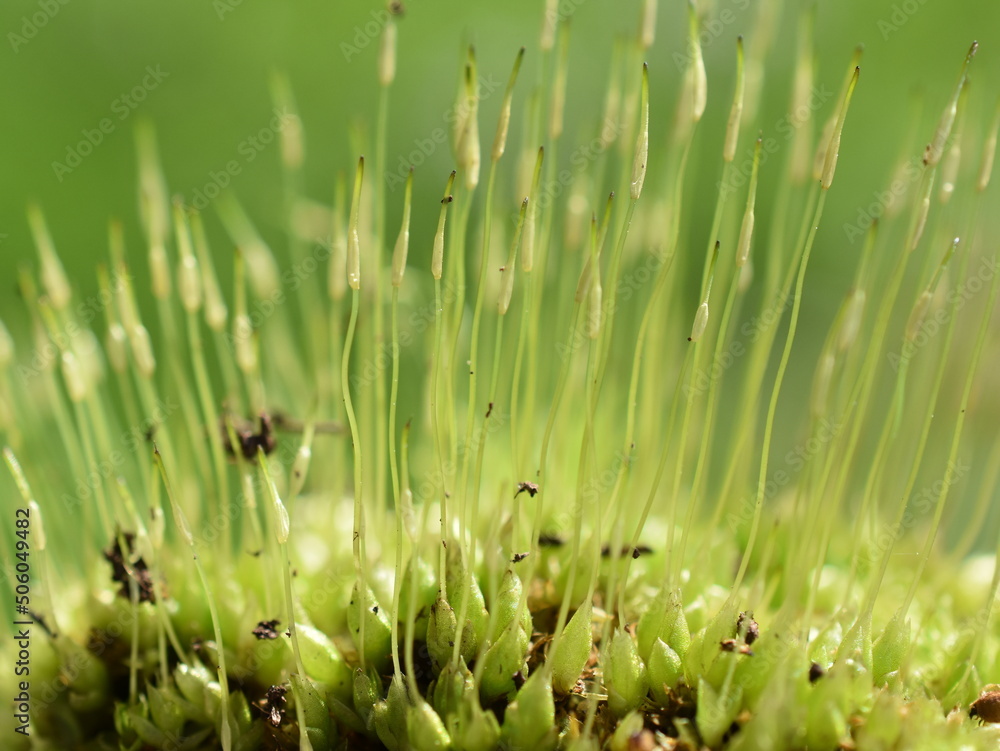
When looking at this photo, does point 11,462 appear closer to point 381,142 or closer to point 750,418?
point 381,142

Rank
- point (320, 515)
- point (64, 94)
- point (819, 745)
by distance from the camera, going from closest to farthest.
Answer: point (819, 745), point (320, 515), point (64, 94)

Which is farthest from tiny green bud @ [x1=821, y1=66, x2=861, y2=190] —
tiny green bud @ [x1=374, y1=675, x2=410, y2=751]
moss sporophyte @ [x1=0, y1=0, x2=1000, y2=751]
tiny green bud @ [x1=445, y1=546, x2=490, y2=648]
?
tiny green bud @ [x1=374, y1=675, x2=410, y2=751]

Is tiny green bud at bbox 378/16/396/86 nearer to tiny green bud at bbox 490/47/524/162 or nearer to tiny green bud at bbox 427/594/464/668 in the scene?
tiny green bud at bbox 490/47/524/162

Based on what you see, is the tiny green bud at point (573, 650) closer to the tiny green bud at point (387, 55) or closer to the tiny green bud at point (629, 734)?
the tiny green bud at point (629, 734)

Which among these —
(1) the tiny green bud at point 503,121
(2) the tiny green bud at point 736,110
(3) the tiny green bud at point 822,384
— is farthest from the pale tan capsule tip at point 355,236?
(3) the tiny green bud at point 822,384

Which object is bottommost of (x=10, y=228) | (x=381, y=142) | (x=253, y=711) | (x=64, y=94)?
(x=253, y=711)

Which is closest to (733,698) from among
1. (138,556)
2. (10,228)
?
(138,556)

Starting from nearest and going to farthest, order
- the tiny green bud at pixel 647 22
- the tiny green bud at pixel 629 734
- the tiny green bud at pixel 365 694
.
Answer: the tiny green bud at pixel 629 734, the tiny green bud at pixel 365 694, the tiny green bud at pixel 647 22
